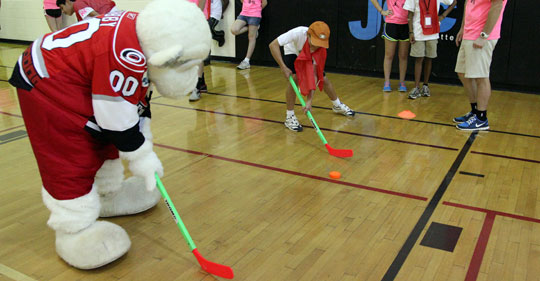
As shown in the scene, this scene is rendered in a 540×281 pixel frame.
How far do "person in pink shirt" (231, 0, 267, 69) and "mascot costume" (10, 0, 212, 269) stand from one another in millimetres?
5056

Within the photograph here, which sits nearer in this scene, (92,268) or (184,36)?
(184,36)

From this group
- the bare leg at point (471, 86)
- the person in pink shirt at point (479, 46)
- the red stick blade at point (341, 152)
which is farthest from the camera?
the bare leg at point (471, 86)

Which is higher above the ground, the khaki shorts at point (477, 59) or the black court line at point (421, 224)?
the khaki shorts at point (477, 59)

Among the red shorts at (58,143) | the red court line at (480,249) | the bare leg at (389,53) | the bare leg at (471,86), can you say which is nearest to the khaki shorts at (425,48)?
the bare leg at (389,53)

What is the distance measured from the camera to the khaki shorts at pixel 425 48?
5.35 metres

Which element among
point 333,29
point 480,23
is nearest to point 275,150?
point 480,23

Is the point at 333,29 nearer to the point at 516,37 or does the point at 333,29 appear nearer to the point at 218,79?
the point at 218,79

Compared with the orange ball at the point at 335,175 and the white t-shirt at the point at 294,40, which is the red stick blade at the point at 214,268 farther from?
the white t-shirt at the point at 294,40

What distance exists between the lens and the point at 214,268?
214 centimetres

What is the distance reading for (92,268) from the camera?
2178 mm

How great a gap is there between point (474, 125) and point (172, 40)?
3215 millimetres

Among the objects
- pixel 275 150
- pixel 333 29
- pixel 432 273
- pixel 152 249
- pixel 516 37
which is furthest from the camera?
pixel 333 29

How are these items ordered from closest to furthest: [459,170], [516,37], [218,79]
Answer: [459,170]
[516,37]
[218,79]

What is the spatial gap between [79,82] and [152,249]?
2.90 ft
